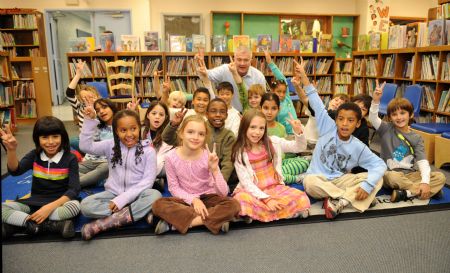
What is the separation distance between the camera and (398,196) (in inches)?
98.3

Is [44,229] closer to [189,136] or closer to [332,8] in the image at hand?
[189,136]

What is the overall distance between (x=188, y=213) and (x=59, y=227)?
75 centimetres

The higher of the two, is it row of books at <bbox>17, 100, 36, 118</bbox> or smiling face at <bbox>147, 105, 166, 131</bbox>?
smiling face at <bbox>147, 105, 166, 131</bbox>

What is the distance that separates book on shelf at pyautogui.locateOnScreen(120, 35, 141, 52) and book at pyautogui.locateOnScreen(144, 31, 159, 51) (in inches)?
6.2

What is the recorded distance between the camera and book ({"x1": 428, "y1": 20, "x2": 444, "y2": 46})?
13.4 feet

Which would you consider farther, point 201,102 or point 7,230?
point 201,102

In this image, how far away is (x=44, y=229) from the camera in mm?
2010

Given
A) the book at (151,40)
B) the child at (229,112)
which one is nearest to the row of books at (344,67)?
the book at (151,40)

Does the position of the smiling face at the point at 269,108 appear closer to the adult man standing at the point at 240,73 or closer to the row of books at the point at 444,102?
the adult man standing at the point at 240,73

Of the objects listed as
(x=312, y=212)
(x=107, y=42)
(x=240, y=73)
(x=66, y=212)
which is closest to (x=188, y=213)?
(x=66, y=212)

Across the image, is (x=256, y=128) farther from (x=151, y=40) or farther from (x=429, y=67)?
(x=151, y=40)

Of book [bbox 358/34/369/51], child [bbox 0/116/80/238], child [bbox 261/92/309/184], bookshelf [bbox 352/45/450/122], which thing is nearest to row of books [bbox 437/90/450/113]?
bookshelf [bbox 352/45/450/122]

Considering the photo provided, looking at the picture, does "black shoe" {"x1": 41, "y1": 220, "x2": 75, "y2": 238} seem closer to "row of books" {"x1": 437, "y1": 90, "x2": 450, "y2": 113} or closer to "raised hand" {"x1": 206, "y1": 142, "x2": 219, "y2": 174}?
"raised hand" {"x1": 206, "y1": 142, "x2": 219, "y2": 174}

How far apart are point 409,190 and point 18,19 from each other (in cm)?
835
